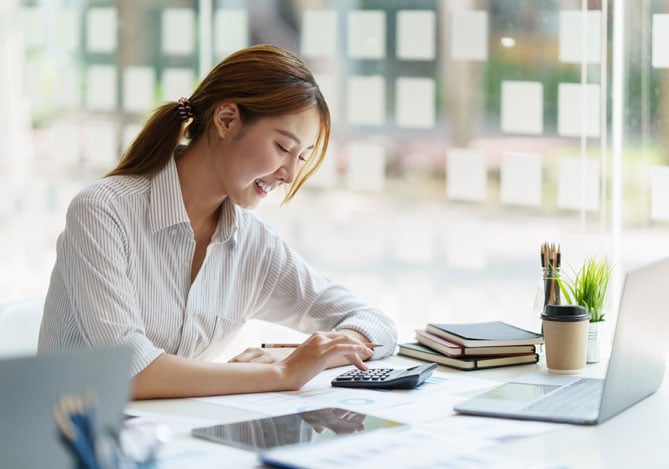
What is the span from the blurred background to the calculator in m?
1.02

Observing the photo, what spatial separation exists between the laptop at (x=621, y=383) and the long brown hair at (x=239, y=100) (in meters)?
0.74

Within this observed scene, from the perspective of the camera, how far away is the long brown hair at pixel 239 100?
214 cm

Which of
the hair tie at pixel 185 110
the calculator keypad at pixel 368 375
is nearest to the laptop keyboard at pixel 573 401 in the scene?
the calculator keypad at pixel 368 375

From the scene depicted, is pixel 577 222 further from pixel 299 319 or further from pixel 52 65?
pixel 52 65

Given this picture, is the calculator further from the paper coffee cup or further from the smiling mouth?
the smiling mouth

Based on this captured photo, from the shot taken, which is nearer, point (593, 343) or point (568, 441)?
point (568, 441)

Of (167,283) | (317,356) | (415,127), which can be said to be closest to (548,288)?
(317,356)

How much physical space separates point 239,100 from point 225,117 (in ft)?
0.18

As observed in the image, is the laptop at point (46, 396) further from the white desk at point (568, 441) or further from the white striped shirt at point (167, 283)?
the white striped shirt at point (167, 283)

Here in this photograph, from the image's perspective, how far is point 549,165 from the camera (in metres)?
3.43

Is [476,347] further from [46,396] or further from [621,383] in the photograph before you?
[46,396]

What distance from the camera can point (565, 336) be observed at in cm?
207

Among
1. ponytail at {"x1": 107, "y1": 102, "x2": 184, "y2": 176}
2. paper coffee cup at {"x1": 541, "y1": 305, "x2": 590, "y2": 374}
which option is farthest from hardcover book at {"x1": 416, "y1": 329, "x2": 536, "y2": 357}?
ponytail at {"x1": 107, "y1": 102, "x2": 184, "y2": 176}

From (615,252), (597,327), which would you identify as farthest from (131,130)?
(597,327)
